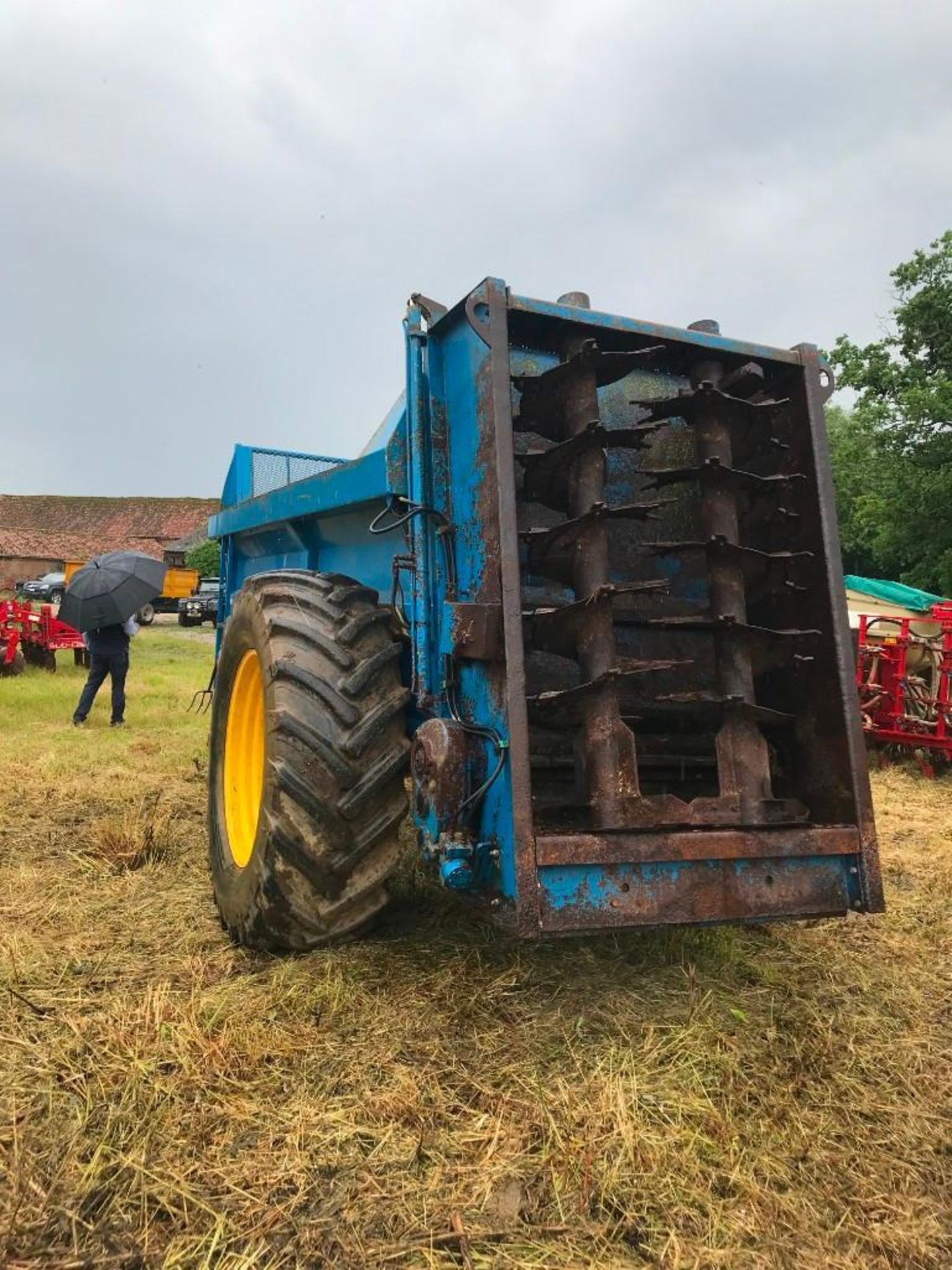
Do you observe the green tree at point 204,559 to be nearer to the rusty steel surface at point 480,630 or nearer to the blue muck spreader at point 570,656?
the blue muck spreader at point 570,656

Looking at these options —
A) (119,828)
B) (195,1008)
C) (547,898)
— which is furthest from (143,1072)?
(119,828)

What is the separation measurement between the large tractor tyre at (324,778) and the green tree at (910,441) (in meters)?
19.2

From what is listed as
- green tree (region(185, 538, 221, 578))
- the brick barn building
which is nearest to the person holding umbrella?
green tree (region(185, 538, 221, 578))

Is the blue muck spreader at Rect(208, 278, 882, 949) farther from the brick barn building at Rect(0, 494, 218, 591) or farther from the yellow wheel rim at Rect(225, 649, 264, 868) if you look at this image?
the brick barn building at Rect(0, 494, 218, 591)

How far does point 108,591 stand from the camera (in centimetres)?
841

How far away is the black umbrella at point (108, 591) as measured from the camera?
831 centimetres

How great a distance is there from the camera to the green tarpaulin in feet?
36.2

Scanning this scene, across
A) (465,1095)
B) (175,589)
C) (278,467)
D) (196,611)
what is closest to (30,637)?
(278,467)

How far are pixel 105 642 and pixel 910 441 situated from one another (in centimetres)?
1807

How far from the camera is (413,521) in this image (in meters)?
2.83

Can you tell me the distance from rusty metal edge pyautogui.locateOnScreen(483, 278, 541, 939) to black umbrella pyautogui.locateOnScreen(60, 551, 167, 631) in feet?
22.2

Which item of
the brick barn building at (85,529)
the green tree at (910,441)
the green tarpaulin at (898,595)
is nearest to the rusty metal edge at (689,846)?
the green tarpaulin at (898,595)

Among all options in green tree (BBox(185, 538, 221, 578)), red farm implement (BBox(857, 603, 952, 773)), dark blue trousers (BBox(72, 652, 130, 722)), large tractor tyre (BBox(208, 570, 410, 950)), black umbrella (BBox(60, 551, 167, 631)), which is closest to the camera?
large tractor tyre (BBox(208, 570, 410, 950))

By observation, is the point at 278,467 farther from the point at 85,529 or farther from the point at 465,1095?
the point at 85,529
